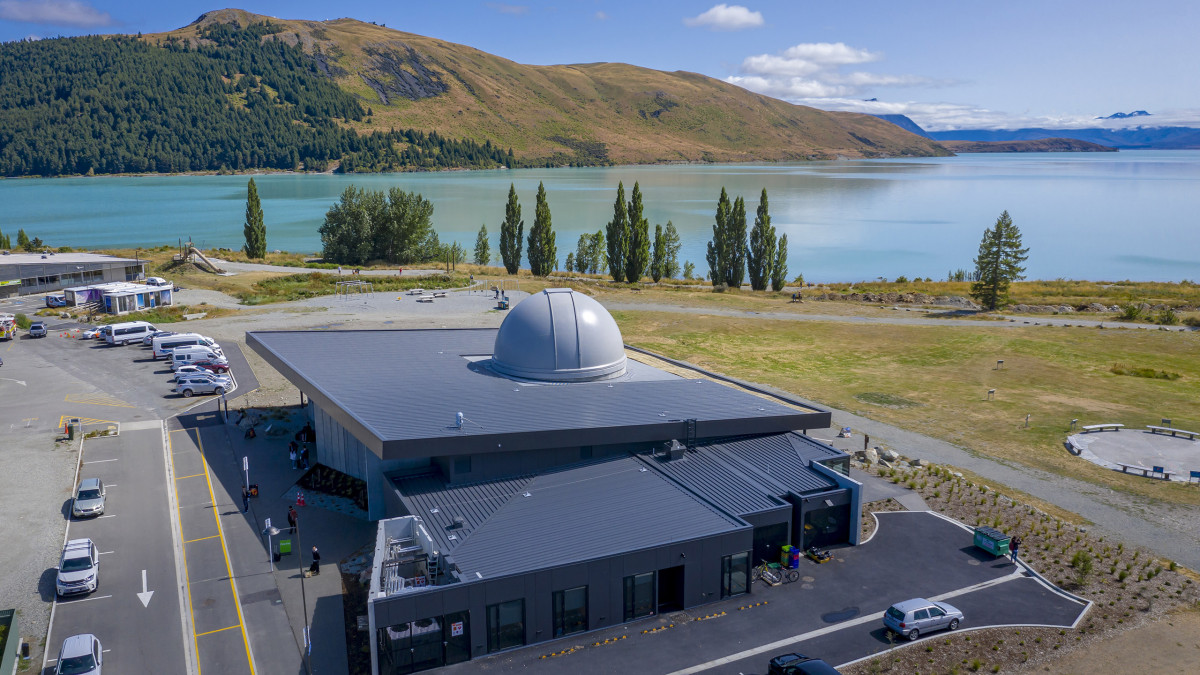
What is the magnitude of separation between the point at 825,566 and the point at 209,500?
26884 mm

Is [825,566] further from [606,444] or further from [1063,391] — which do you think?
[1063,391]

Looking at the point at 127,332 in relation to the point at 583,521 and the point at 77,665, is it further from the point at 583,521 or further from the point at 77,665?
the point at 583,521

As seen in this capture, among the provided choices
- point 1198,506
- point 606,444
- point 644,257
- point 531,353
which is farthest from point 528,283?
point 1198,506

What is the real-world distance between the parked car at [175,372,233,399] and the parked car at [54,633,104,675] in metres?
28.9

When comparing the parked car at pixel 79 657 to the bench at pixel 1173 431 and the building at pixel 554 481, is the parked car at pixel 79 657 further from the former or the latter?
the bench at pixel 1173 431

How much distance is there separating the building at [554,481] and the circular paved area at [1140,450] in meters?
19.0

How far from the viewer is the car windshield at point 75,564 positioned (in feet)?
83.8

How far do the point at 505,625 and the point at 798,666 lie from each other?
28.6 feet

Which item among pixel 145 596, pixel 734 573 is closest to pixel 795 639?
pixel 734 573

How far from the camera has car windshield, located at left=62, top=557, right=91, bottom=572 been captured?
25547 mm

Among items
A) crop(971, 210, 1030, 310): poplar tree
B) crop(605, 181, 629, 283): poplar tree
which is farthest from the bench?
crop(605, 181, 629, 283): poplar tree

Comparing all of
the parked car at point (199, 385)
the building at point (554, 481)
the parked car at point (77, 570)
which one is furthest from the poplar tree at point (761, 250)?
the parked car at point (77, 570)

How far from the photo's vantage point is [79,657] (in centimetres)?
2072

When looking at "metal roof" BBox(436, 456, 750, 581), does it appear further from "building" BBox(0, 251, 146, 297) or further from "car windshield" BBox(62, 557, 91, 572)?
"building" BBox(0, 251, 146, 297)
